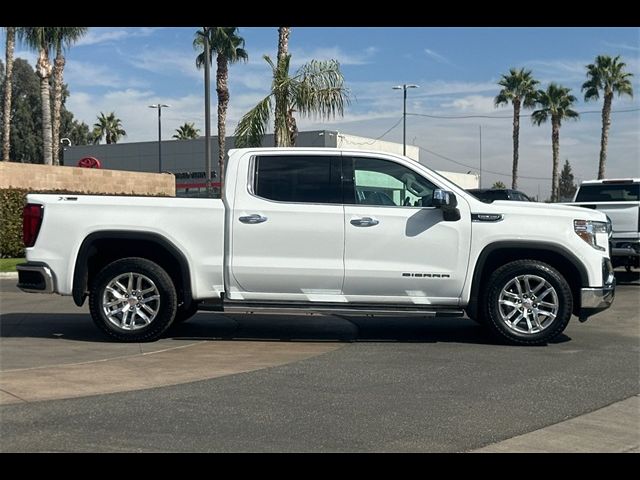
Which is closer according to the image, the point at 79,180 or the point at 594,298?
the point at 594,298

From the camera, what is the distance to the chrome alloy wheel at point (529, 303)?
26.2 feet

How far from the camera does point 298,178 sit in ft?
26.7

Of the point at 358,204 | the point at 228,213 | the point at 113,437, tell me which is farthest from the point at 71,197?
the point at 113,437

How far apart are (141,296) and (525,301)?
419 centimetres

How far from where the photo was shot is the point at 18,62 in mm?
72000

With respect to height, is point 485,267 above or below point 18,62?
below

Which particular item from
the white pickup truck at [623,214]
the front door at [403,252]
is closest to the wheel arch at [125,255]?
A: the front door at [403,252]

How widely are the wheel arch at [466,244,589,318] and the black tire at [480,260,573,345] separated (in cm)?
12

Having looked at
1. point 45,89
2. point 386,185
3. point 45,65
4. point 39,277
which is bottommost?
point 39,277

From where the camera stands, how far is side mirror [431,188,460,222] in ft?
25.5

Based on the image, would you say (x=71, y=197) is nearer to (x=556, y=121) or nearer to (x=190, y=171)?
(x=190, y=171)

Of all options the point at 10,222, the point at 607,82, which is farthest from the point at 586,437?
the point at 607,82

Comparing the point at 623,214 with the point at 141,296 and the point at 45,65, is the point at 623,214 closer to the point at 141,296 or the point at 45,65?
the point at 141,296
